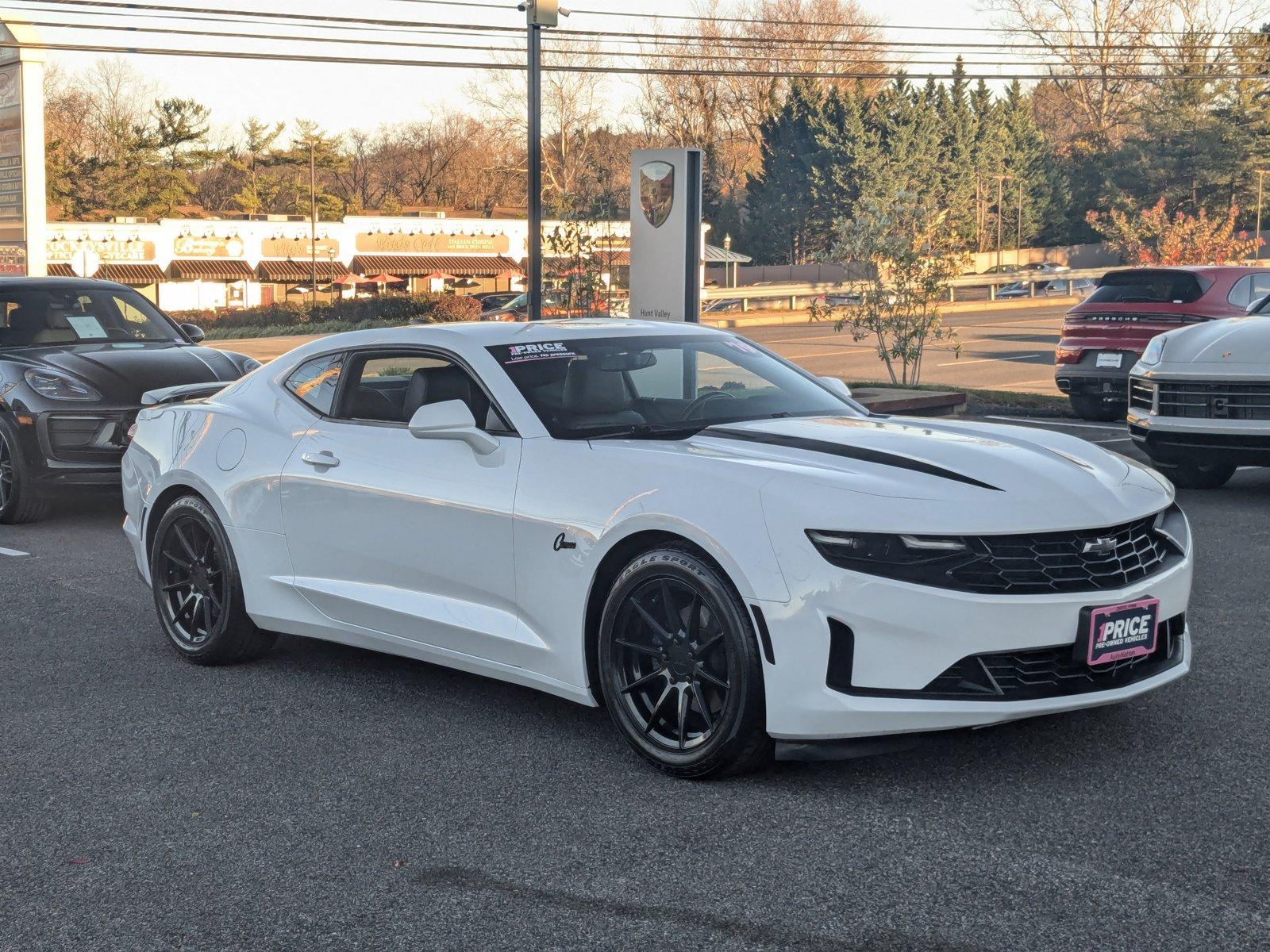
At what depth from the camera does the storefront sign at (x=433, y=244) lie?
256 feet

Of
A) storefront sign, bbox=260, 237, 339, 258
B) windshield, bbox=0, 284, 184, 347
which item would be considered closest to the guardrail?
Result: storefront sign, bbox=260, 237, 339, 258

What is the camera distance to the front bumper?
4141 millimetres

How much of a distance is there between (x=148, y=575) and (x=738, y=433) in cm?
305

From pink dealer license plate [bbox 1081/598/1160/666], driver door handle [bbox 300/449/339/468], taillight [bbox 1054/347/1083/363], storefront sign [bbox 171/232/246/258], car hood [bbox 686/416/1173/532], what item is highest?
storefront sign [bbox 171/232/246/258]

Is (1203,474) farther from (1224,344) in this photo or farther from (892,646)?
(892,646)

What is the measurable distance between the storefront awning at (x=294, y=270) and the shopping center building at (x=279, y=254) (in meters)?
0.04

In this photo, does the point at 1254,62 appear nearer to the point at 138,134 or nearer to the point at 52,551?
the point at 138,134

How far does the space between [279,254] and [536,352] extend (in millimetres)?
73797

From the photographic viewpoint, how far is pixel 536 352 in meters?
5.52

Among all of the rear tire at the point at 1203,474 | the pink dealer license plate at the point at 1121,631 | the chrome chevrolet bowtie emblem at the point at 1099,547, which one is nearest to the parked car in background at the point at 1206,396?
the rear tire at the point at 1203,474

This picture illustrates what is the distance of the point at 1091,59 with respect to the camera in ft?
278

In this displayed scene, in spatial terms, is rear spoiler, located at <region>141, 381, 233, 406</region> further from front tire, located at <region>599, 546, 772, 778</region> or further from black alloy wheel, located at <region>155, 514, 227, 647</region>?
front tire, located at <region>599, 546, 772, 778</region>

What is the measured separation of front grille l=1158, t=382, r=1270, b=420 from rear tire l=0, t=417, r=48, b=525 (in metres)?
7.89

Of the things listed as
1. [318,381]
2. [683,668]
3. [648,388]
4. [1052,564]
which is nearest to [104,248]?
[318,381]
